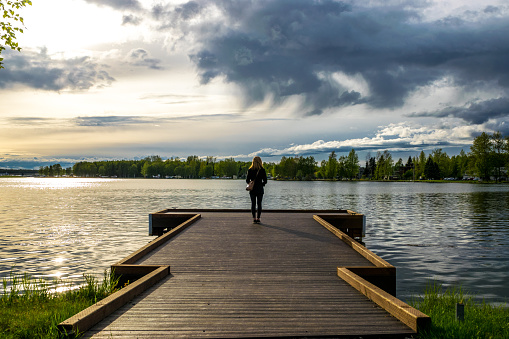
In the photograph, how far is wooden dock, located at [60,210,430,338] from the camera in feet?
16.7

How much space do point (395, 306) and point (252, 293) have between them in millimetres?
2306

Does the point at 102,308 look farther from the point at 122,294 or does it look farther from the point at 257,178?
the point at 257,178

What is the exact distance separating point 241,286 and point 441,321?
332 cm

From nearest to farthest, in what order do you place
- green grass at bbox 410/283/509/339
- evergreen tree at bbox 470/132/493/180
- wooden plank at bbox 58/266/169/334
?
1. wooden plank at bbox 58/266/169/334
2. green grass at bbox 410/283/509/339
3. evergreen tree at bbox 470/132/493/180

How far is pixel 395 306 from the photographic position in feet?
18.1

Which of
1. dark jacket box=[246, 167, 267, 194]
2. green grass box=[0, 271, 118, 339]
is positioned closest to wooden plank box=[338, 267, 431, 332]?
green grass box=[0, 271, 118, 339]

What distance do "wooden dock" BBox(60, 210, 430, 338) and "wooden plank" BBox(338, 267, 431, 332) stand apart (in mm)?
13

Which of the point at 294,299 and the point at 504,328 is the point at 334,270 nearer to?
the point at 294,299

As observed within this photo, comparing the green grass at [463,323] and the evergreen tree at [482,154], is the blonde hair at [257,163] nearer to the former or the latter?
the green grass at [463,323]

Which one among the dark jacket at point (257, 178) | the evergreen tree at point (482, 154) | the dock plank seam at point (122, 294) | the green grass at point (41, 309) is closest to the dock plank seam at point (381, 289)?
the dock plank seam at point (122, 294)

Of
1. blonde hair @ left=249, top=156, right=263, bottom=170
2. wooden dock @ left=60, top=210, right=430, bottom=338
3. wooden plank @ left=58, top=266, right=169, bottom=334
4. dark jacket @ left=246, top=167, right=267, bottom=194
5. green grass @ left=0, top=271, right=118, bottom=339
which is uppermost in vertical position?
blonde hair @ left=249, top=156, right=263, bottom=170

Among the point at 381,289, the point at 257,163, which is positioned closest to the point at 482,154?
the point at 257,163

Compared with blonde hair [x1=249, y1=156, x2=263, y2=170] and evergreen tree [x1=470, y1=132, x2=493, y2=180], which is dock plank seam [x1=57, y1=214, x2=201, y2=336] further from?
evergreen tree [x1=470, y1=132, x2=493, y2=180]

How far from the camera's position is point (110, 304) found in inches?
221
